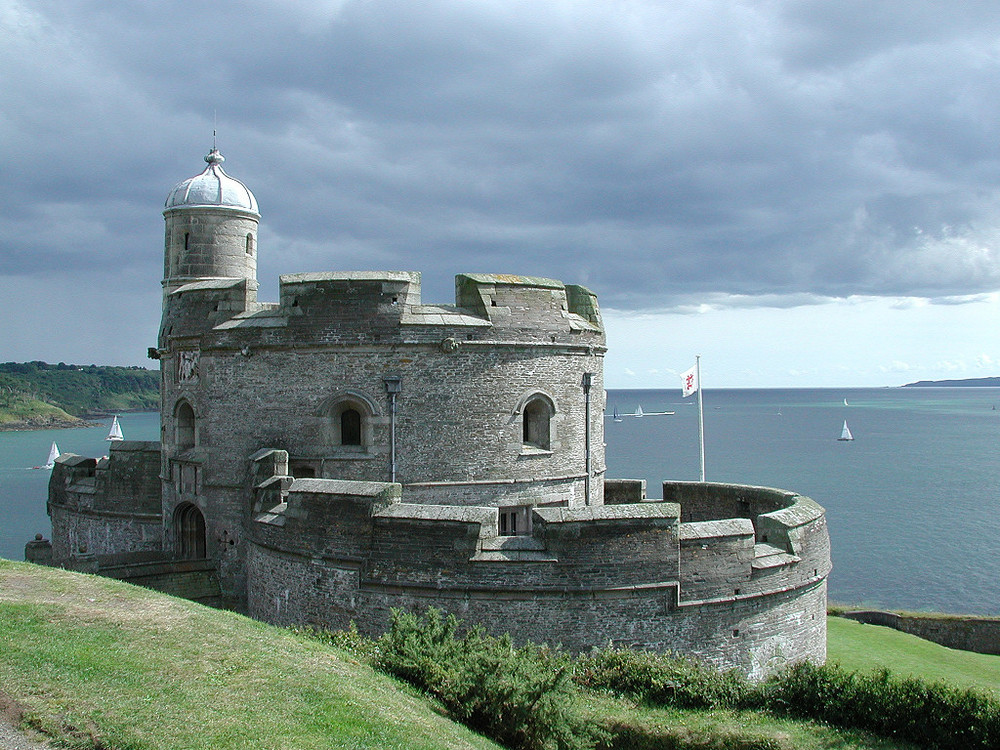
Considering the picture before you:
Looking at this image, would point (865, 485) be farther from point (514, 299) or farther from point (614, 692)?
point (614, 692)

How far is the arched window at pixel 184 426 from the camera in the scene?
18531 mm

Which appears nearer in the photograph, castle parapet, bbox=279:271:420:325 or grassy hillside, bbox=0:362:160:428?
castle parapet, bbox=279:271:420:325

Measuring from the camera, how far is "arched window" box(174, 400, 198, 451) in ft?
60.8

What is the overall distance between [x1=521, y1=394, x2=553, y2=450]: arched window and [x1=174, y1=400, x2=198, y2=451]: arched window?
24.4 ft

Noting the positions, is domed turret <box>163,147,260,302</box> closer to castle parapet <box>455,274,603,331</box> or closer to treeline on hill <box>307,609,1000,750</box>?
castle parapet <box>455,274,603,331</box>

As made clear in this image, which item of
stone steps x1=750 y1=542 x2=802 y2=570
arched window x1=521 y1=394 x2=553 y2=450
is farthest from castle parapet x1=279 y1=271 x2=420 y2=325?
stone steps x1=750 y1=542 x2=802 y2=570

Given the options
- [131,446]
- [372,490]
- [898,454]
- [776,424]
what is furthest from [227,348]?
[776,424]

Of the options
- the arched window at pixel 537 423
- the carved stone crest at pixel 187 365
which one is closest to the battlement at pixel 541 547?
the arched window at pixel 537 423

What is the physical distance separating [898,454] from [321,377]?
89.6 meters

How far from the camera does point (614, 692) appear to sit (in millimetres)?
11867

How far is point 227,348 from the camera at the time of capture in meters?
16.9

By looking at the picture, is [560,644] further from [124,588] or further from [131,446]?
[131,446]

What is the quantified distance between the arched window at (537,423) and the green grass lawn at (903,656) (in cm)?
758

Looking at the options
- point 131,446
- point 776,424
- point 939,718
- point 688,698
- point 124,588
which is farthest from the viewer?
point 776,424
